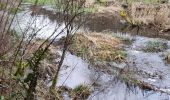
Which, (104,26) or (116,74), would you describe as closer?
(116,74)

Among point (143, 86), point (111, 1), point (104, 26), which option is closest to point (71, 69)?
point (143, 86)

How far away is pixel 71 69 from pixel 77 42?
2.32m

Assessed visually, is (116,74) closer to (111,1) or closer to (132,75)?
(132,75)

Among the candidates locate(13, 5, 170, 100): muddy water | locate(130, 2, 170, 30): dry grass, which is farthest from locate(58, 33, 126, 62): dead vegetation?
locate(130, 2, 170, 30): dry grass

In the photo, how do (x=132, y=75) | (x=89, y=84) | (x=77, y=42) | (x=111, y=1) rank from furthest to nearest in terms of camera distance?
1. (x=111, y=1)
2. (x=77, y=42)
3. (x=132, y=75)
4. (x=89, y=84)

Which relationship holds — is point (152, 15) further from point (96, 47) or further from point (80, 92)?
point (80, 92)

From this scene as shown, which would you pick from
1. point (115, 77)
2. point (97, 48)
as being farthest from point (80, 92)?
point (97, 48)

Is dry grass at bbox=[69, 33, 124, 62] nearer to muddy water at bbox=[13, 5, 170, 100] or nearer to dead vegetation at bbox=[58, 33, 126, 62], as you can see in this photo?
dead vegetation at bbox=[58, 33, 126, 62]

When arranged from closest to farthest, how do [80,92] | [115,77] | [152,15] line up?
[80,92], [115,77], [152,15]

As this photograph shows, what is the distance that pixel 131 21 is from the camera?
15867 mm

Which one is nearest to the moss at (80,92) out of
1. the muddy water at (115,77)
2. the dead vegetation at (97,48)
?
the muddy water at (115,77)

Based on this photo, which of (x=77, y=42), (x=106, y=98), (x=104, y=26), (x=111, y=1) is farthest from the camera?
(x=111, y=1)

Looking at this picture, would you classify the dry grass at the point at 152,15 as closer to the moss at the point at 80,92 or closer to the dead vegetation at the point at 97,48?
the dead vegetation at the point at 97,48

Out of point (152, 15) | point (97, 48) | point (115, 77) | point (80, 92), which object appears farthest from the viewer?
point (152, 15)
